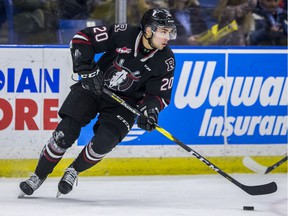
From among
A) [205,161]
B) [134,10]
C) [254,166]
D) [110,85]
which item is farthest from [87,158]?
[134,10]

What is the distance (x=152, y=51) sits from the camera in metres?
5.16

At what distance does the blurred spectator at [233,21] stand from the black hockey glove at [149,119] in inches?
65.1

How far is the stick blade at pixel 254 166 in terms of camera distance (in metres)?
6.03

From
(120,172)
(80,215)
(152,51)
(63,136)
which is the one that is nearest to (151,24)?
(152,51)

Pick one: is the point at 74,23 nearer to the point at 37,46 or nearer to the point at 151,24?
the point at 37,46

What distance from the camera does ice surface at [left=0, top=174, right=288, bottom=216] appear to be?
4.87 metres

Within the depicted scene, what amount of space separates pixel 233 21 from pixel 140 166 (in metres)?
1.33

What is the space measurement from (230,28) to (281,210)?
1947 mm

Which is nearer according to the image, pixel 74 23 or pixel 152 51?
pixel 152 51

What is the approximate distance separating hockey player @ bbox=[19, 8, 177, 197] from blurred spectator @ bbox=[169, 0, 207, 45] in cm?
139

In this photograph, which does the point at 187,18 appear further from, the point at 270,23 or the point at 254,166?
the point at 254,166

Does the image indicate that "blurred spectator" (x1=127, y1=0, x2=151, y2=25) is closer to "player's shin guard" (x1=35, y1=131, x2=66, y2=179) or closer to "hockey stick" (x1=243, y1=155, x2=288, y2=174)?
"hockey stick" (x1=243, y1=155, x2=288, y2=174)

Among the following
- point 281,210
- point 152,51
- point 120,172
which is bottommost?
point 120,172

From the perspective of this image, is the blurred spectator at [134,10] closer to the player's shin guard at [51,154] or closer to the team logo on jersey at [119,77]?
the team logo on jersey at [119,77]
